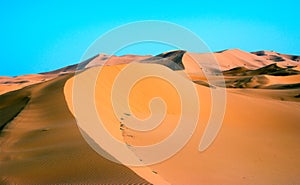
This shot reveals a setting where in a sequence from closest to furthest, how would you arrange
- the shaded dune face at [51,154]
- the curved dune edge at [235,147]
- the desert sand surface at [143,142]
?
the shaded dune face at [51,154] → the desert sand surface at [143,142] → the curved dune edge at [235,147]

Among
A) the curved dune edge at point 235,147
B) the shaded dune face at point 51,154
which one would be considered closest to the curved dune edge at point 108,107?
the curved dune edge at point 235,147

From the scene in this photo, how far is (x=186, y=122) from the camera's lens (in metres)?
10.6

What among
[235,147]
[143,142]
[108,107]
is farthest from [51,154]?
[235,147]

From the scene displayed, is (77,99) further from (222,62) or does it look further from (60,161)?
(222,62)

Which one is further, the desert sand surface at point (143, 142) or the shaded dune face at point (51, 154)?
the desert sand surface at point (143, 142)

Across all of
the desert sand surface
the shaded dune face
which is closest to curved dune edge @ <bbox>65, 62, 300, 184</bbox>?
the desert sand surface

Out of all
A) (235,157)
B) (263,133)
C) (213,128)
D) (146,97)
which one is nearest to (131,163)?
(235,157)

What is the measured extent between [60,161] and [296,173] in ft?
15.6

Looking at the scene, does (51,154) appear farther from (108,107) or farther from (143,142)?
(108,107)

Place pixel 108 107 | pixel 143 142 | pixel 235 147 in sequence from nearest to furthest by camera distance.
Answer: pixel 143 142
pixel 235 147
pixel 108 107

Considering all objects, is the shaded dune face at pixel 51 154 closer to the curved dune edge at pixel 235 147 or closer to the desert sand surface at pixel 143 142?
the desert sand surface at pixel 143 142

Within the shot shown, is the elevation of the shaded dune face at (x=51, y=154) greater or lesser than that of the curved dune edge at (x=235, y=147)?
greater

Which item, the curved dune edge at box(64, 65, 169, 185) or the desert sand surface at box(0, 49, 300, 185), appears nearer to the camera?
the curved dune edge at box(64, 65, 169, 185)

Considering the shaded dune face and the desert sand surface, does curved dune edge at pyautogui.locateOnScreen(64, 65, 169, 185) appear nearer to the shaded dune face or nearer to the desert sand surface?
the desert sand surface
